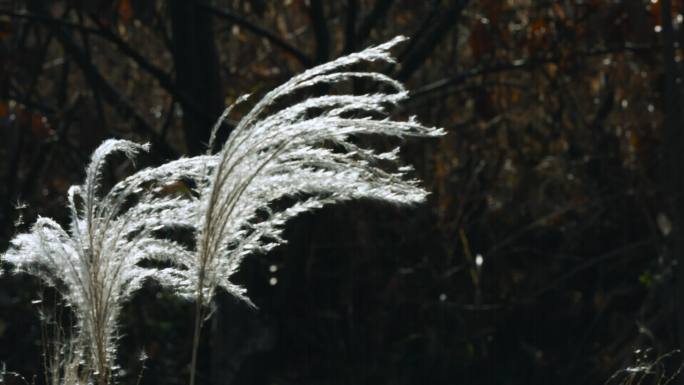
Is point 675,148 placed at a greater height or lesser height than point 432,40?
lesser

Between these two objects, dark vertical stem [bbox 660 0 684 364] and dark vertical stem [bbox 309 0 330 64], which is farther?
dark vertical stem [bbox 309 0 330 64]

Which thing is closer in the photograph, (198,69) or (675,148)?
(675,148)

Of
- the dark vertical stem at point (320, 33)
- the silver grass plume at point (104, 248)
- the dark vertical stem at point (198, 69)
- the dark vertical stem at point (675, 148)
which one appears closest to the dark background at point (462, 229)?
the dark vertical stem at point (198, 69)

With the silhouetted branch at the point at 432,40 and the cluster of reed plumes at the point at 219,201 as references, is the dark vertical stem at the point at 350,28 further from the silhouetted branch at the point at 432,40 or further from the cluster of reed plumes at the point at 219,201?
the cluster of reed plumes at the point at 219,201

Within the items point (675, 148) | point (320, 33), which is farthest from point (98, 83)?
point (675, 148)

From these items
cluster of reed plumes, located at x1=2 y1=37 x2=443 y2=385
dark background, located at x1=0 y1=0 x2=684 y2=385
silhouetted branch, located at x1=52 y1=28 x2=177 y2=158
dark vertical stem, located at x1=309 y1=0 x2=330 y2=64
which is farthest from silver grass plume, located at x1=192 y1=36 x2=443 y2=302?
dark background, located at x1=0 y1=0 x2=684 y2=385

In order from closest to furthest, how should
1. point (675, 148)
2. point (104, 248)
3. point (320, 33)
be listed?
point (104, 248)
point (675, 148)
point (320, 33)

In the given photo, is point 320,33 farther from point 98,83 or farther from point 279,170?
point 279,170

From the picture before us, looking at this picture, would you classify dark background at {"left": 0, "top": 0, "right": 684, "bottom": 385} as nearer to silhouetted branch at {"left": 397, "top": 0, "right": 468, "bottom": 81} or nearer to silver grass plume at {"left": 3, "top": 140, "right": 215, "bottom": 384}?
silhouetted branch at {"left": 397, "top": 0, "right": 468, "bottom": 81}
